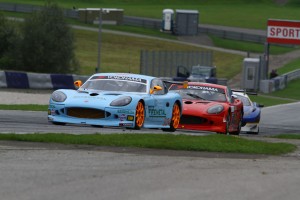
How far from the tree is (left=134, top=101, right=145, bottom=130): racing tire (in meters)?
37.9

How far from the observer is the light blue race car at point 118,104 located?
1758cm

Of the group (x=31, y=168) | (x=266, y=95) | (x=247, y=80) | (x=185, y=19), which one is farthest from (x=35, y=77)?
(x=185, y=19)

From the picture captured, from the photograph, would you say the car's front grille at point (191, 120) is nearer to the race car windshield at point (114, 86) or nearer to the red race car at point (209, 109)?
the red race car at point (209, 109)

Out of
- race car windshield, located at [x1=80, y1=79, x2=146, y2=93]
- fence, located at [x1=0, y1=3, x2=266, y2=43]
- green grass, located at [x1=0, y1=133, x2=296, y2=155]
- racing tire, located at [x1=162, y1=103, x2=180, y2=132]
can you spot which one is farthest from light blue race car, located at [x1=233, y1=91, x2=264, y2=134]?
fence, located at [x1=0, y1=3, x2=266, y2=43]

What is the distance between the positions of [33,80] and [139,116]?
20885mm

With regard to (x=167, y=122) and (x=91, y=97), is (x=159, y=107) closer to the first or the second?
(x=167, y=122)

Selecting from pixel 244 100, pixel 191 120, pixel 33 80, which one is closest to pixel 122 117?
pixel 191 120

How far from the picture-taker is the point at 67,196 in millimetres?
9211

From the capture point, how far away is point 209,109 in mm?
21344

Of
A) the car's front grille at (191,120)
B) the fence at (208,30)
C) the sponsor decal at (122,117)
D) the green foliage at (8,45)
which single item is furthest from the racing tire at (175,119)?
the fence at (208,30)

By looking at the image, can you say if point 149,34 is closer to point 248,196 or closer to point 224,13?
point 224,13

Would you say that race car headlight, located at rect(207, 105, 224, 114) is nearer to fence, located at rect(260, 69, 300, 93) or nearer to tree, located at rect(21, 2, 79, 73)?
fence, located at rect(260, 69, 300, 93)

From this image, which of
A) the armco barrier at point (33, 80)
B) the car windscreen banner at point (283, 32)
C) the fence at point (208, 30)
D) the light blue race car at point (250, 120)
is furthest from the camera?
the fence at point (208, 30)

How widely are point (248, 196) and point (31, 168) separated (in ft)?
8.95
